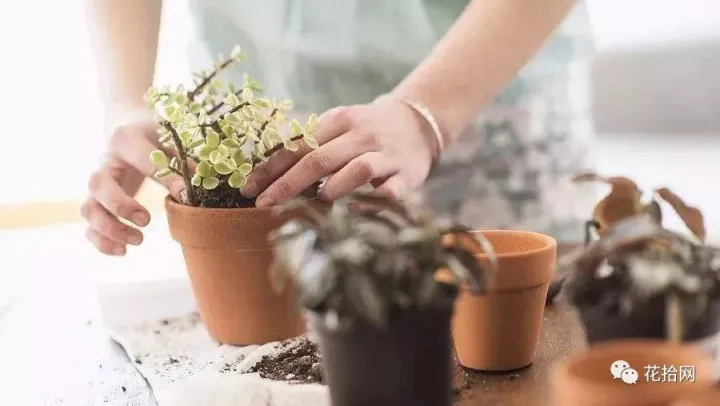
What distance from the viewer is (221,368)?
640mm

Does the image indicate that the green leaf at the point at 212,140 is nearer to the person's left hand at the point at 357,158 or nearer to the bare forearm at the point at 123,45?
the person's left hand at the point at 357,158

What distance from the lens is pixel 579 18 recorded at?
107 centimetres

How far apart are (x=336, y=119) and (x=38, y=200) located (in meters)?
1.21

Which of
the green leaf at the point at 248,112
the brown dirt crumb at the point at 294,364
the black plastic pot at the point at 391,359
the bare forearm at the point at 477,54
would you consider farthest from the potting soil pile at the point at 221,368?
the bare forearm at the point at 477,54

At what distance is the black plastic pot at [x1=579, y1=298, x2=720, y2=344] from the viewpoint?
0.42 metres

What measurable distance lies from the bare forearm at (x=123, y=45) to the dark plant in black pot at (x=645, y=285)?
686mm

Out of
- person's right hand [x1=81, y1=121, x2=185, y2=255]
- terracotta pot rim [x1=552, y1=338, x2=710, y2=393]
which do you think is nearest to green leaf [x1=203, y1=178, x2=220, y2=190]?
person's right hand [x1=81, y1=121, x2=185, y2=255]

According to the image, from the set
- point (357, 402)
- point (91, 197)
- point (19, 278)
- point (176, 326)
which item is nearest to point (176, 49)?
point (19, 278)

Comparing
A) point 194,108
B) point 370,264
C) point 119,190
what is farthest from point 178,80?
point 370,264

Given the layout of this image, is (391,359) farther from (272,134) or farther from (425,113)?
(425,113)

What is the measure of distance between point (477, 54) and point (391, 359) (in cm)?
53

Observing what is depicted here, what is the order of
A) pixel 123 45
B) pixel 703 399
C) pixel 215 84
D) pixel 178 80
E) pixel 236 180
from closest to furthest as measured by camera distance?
pixel 703 399 < pixel 236 180 < pixel 215 84 < pixel 123 45 < pixel 178 80

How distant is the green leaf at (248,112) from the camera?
67 cm

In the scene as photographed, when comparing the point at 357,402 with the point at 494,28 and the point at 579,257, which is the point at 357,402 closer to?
the point at 579,257
